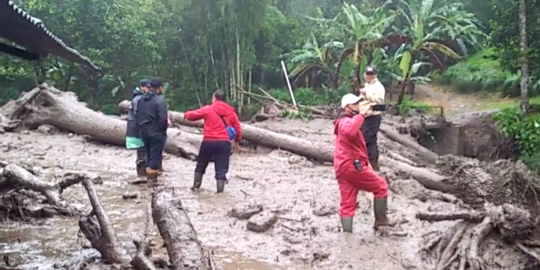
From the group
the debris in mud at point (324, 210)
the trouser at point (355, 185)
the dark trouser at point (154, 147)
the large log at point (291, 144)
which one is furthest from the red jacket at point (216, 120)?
the large log at point (291, 144)

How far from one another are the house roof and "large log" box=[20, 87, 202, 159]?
6.06m

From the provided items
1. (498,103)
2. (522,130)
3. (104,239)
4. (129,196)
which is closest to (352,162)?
(104,239)

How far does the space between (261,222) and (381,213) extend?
1379 mm

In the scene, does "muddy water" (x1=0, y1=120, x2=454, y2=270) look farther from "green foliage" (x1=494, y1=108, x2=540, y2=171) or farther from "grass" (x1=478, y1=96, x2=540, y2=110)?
"grass" (x1=478, y1=96, x2=540, y2=110)

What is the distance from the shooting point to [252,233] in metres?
6.88

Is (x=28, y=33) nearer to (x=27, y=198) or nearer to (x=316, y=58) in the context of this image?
(x=27, y=198)

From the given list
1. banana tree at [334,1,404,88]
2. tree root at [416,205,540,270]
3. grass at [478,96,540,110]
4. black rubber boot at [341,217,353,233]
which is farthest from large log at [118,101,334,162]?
grass at [478,96,540,110]

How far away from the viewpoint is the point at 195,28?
2550 cm

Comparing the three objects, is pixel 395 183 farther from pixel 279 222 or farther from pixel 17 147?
pixel 17 147

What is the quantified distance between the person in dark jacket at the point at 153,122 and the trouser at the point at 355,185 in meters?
3.73

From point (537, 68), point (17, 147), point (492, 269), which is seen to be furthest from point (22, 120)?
point (537, 68)

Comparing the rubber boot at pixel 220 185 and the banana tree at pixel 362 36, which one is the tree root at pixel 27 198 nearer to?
the rubber boot at pixel 220 185

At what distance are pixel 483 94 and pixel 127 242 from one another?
2316 centimetres

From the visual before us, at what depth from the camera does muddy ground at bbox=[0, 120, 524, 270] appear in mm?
5973
